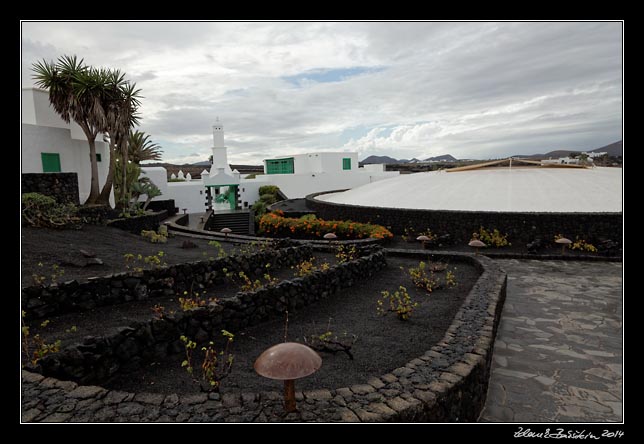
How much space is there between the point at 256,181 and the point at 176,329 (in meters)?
32.0

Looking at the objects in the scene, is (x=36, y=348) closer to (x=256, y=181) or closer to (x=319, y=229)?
(x=319, y=229)

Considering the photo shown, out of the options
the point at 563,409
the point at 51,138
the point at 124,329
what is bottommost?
the point at 563,409

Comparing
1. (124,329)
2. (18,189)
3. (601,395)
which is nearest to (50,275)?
(124,329)

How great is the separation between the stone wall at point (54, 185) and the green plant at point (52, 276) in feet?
21.1

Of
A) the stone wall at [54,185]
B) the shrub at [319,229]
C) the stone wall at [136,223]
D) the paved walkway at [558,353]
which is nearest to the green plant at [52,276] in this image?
the stone wall at [54,185]

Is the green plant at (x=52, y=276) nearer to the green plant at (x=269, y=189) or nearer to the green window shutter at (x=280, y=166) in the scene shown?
the green plant at (x=269, y=189)

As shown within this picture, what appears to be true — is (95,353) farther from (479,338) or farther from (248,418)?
(479,338)

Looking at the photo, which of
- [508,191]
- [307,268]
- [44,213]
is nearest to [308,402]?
[307,268]

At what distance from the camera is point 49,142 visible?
16297mm

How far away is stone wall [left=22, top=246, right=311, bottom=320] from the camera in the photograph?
21.5 feet

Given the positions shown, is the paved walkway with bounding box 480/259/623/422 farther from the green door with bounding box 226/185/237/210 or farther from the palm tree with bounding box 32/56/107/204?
the green door with bounding box 226/185/237/210

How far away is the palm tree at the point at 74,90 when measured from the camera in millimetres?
16094

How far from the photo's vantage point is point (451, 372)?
4.64 meters

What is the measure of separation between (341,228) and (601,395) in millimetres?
11626
